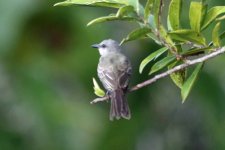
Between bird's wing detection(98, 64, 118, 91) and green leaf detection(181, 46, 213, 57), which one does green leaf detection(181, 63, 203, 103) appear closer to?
green leaf detection(181, 46, 213, 57)

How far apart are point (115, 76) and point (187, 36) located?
226cm

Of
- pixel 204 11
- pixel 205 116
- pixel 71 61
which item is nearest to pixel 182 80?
pixel 204 11

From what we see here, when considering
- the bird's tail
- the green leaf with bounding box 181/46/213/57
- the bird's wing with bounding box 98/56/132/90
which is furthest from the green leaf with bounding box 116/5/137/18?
the bird's wing with bounding box 98/56/132/90

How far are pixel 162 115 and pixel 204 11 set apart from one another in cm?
590

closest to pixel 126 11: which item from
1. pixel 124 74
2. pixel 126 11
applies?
pixel 126 11

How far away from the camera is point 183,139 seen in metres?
9.30

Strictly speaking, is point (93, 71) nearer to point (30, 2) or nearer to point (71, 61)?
point (71, 61)

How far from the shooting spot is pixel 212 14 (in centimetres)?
346

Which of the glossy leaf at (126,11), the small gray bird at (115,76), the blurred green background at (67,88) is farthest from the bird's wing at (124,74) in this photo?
the glossy leaf at (126,11)

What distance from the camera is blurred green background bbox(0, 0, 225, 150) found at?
777 cm

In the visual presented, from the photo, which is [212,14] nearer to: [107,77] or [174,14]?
[174,14]

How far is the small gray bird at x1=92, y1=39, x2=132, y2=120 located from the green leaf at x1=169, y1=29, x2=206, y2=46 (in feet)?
4.99

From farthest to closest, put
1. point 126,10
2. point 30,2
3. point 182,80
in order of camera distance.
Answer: point 30,2
point 182,80
point 126,10

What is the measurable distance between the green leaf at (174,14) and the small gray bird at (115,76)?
1.46m
